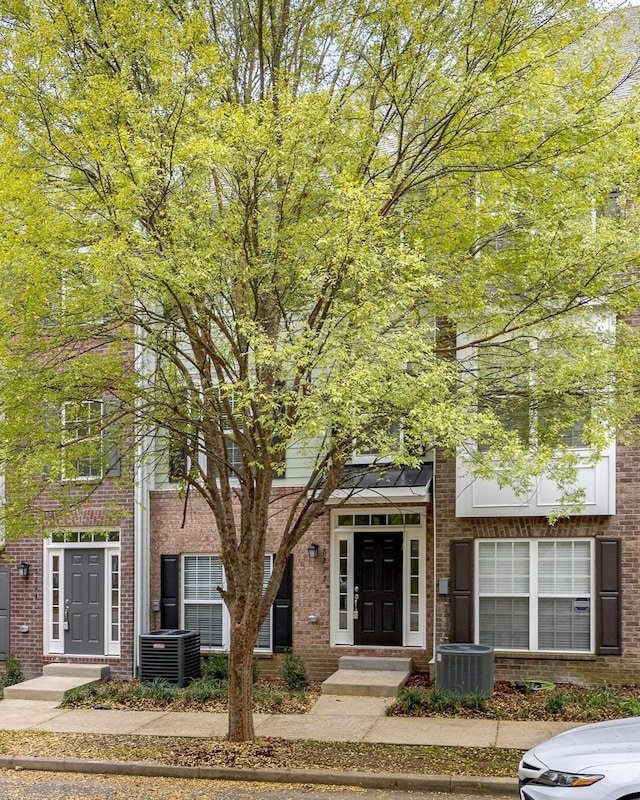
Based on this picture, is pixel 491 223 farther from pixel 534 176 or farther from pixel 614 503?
pixel 614 503

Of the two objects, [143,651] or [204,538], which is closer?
[143,651]

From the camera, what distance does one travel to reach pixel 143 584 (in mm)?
16891

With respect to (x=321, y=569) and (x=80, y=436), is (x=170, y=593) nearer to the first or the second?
(x=321, y=569)

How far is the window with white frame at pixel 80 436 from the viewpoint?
11211 mm

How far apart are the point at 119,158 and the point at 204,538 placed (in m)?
8.93

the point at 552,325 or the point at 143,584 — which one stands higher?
the point at 552,325

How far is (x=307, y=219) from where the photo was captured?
10.5m

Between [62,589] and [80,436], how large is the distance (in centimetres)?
675

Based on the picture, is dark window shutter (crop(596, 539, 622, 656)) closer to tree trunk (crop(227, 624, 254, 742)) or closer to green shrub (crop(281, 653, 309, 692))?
green shrub (crop(281, 653, 309, 692))

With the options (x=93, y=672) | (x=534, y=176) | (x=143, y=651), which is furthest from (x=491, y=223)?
(x=93, y=672)

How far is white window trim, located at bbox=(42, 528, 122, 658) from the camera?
55.7 feet

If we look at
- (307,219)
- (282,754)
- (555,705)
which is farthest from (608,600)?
(307,219)

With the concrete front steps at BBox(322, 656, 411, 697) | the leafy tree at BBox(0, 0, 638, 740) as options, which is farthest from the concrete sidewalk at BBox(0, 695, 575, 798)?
the leafy tree at BBox(0, 0, 638, 740)

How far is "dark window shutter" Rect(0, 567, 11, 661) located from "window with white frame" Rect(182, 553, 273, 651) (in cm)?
340
